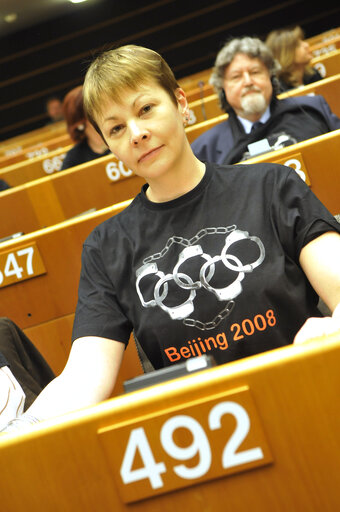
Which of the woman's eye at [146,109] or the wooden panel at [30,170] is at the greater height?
the wooden panel at [30,170]

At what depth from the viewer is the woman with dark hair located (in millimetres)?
3475

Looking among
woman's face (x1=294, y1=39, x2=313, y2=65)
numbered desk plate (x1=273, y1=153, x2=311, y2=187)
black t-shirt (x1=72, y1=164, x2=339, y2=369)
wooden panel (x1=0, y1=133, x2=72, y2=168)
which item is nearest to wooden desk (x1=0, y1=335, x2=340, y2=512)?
black t-shirt (x1=72, y1=164, x2=339, y2=369)

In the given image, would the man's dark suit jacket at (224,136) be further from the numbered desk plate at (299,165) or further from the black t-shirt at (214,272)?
the black t-shirt at (214,272)

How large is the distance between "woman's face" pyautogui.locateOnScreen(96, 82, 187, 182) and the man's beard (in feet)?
4.93

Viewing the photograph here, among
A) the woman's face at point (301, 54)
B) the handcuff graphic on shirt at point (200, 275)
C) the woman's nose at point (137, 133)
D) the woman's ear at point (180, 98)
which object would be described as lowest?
the handcuff graphic on shirt at point (200, 275)

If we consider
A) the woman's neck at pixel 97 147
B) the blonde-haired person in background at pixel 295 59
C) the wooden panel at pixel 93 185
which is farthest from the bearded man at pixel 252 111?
the blonde-haired person in background at pixel 295 59

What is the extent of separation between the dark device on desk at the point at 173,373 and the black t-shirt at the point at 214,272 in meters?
0.42

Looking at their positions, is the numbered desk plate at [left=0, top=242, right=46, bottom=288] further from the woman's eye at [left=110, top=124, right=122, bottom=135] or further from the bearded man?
the bearded man

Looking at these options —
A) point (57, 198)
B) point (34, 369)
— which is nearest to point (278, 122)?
point (57, 198)

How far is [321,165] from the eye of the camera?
5.62 feet

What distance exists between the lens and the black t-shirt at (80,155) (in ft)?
11.4

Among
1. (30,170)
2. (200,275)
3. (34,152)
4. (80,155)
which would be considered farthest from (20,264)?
(34,152)

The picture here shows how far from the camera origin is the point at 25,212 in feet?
8.85

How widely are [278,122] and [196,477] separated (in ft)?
6.99
